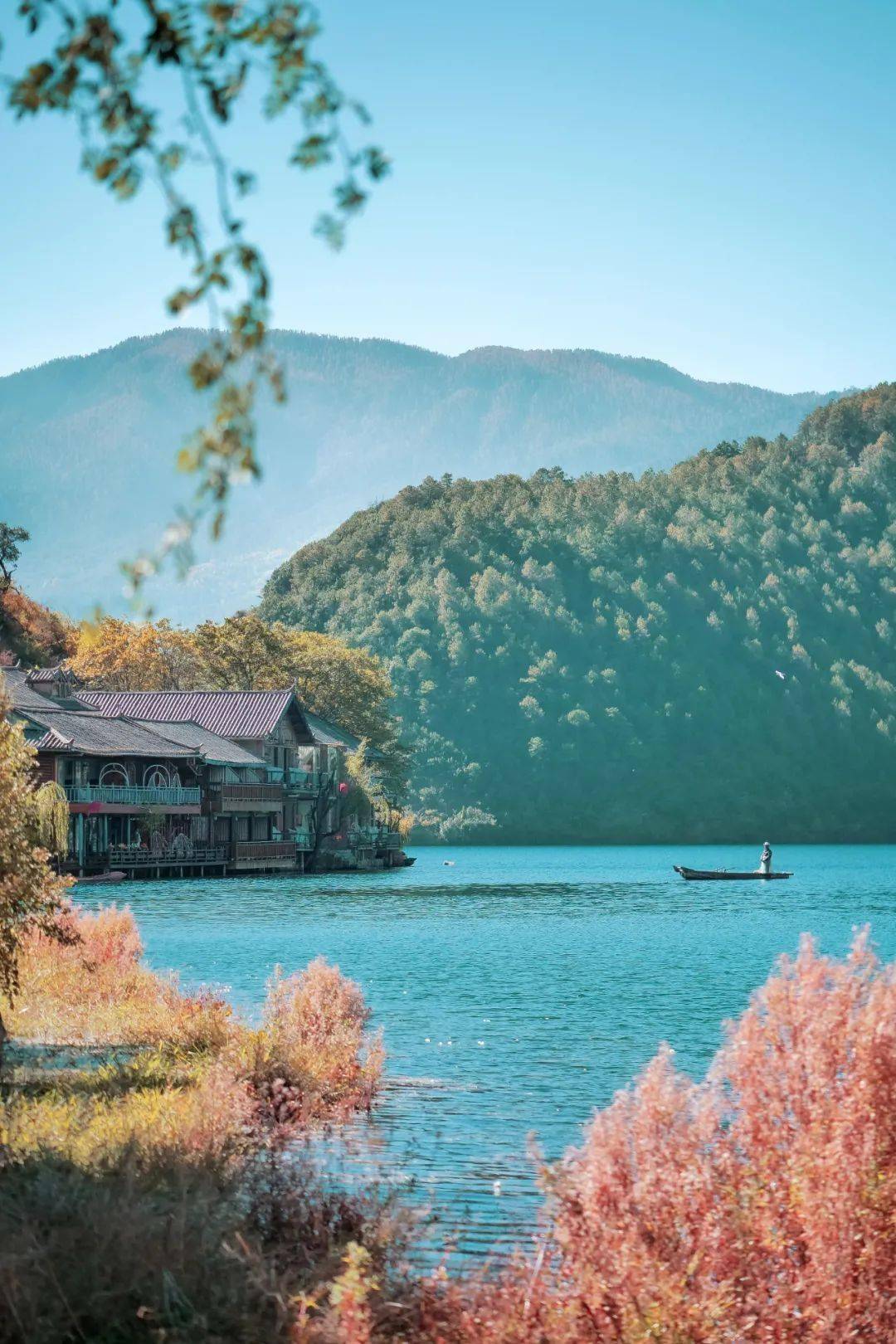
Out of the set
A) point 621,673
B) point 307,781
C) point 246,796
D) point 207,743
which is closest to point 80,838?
point 207,743

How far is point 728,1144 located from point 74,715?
226 feet

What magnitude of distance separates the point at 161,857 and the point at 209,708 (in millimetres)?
12709


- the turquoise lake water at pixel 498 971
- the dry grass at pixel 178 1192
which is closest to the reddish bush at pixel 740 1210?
the dry grass at pixel 178 1192

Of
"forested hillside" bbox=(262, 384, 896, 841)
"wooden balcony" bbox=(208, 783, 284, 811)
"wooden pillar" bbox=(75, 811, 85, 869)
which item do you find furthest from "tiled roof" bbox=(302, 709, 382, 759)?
"forested hillside" bbox=(262, 384, 896, 841)

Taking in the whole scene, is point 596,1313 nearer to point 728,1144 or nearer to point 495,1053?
point 728,1144

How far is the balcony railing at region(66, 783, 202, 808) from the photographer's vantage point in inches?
2857

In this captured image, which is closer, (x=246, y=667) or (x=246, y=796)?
(x=246, y=796)

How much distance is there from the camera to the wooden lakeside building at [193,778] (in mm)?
73625

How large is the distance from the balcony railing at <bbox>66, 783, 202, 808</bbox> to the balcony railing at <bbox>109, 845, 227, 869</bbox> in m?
2.31

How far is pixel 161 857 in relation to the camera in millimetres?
80188

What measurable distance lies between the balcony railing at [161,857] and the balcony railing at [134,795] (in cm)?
231

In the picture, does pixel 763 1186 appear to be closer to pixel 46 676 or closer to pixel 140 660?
pixel 46 676

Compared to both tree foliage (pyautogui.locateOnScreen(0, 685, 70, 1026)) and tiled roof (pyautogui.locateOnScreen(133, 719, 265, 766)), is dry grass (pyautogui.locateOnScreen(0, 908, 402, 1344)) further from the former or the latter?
tiled roof (pyautogui.locateOnScreen(133, 719, 265, 766))

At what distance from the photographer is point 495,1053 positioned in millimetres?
24797
